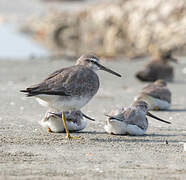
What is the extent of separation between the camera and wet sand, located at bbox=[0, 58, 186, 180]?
6.70m

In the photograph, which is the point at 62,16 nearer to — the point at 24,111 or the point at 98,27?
the point at 98,27

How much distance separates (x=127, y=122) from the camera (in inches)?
347

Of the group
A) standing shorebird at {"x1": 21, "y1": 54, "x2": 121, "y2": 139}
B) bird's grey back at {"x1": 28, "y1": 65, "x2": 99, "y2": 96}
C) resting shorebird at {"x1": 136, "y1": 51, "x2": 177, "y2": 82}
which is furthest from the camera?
resting shorebird at {"x1": 136, "y1": 51, "x2": 177, "y2": 82}

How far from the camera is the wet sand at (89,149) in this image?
22.0 feet

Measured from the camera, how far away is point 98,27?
3127cm

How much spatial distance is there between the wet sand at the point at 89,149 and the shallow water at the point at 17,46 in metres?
12.2

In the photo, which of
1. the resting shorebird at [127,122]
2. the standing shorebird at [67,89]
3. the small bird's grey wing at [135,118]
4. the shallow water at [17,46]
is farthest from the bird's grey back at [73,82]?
the shallow water at [17,46]

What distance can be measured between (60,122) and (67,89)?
728mm

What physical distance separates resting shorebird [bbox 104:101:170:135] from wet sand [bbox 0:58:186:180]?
0.12 meters

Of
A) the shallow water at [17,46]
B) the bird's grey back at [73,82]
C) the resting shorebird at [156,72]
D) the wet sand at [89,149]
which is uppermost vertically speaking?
the shallow water at [17,46]

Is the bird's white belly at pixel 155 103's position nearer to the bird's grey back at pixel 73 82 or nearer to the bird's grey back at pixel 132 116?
the bird's grey back at pixel 132 116

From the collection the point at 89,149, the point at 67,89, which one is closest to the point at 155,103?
the point at 67,89

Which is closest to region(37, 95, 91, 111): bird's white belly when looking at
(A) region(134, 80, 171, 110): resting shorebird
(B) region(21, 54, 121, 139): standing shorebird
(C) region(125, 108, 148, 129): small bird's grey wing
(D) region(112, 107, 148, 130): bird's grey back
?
(B) region(21, 54, 121, 139): standing shorebird

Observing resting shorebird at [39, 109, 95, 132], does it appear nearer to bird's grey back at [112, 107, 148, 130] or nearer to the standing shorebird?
the standing shorebird
